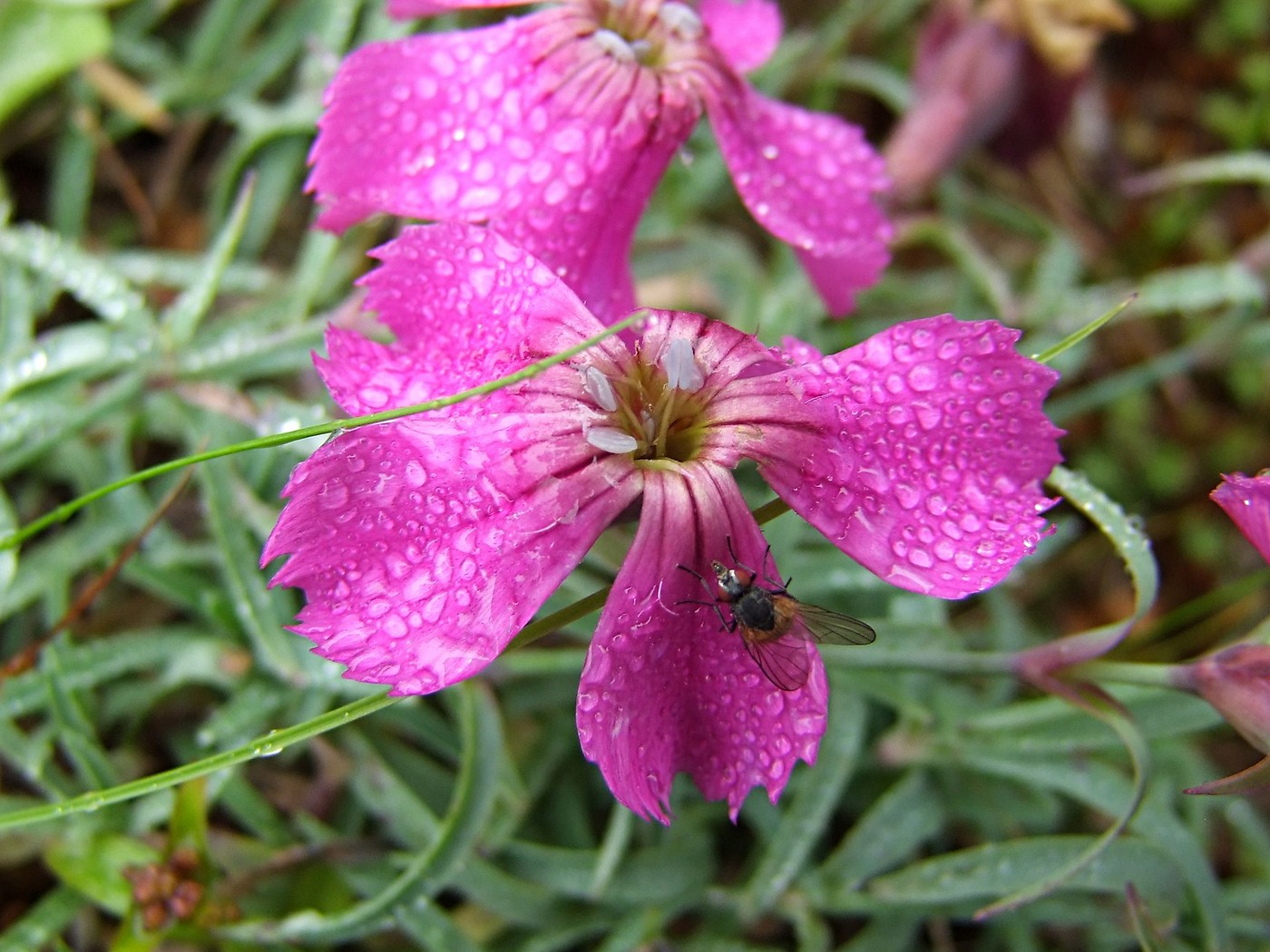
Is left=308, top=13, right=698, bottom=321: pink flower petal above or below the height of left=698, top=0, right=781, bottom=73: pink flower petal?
above

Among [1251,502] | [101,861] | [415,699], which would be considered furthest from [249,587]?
[1251,502]

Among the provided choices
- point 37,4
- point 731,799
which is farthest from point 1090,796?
point 37,4

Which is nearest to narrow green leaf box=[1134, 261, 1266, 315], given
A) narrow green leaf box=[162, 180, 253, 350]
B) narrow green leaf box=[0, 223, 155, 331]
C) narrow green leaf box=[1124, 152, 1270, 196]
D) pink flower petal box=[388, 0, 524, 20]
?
narrow green leaf box=[1124, 152, 1270, 196]

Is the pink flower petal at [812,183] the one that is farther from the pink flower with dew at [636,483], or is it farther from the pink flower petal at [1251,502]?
the pink flower petal at [1251,502]

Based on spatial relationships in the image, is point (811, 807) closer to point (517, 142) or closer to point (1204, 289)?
point (517, 142)

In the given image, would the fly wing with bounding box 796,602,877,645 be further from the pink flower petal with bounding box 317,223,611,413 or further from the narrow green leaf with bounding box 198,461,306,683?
the narrow green leaf with bounding box 198,461,306,683

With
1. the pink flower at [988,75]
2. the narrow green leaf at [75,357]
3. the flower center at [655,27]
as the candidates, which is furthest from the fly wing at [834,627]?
the pink flower at [988,75]
